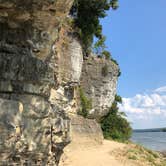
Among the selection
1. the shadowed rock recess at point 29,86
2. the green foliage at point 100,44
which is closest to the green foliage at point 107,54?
the green foliage at point 100,44

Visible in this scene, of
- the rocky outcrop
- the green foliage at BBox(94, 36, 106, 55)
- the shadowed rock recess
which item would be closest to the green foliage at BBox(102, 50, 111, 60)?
the green foliage at BBox(94, 36, 106, 55)

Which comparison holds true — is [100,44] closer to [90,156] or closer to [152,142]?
[90,156]

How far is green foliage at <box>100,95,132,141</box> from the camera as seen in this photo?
21.9 meters

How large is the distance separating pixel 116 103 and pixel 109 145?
742 cm

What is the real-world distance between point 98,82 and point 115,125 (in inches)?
154

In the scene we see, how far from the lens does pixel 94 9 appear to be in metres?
18.7

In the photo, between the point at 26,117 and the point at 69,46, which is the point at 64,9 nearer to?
the point at 26,117

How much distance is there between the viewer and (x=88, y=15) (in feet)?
60.8

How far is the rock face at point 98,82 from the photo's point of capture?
20.2m

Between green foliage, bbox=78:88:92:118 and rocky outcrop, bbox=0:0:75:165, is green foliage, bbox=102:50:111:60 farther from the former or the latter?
rocky outcrop, bbox=0:0:75:165

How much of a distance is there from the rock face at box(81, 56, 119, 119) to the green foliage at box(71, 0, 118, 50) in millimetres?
1930

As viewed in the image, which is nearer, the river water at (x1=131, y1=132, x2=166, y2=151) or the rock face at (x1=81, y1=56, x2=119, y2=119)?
the rock face at (x1=81, y1=56, x2=119, y2=119)

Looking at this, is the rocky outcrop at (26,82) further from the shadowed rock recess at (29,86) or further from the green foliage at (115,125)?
the green foliage at (115,125)

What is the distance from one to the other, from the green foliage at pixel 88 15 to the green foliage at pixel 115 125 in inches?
251
